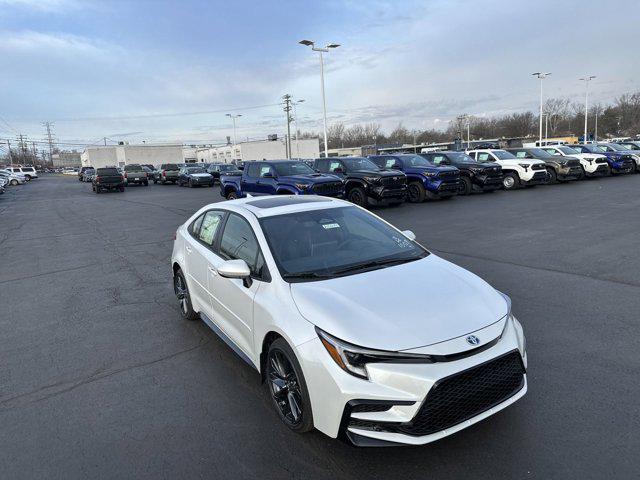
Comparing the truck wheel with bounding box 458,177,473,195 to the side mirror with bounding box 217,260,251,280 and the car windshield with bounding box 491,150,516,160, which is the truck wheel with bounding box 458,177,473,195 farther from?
the side mirror with bounding box 217,260,251,280

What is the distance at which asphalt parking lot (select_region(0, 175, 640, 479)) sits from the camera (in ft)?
9.34

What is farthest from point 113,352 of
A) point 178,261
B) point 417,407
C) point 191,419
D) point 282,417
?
point 417,407

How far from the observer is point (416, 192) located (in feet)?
58.4

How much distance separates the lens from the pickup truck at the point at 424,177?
1719 cm

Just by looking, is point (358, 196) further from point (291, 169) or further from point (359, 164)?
point (291, 169)

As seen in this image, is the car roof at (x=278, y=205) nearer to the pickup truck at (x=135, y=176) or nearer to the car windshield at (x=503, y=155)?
the car windshield at (x=503, y=155)

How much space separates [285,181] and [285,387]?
12.0 meters

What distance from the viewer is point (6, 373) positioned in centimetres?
430

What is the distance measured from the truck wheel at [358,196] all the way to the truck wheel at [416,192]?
269 centimetres

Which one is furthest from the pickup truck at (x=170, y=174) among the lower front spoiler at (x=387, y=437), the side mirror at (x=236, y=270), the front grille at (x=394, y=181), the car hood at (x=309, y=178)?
the lower front spoiler at (x=387, y=437)

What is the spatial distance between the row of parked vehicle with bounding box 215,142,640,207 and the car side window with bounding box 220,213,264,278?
9.88 m

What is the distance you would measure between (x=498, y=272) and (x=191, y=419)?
206 inches

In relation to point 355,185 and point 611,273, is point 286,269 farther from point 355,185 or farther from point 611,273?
point 355,185

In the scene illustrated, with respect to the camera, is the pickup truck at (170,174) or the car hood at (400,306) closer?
the car hood at (400,306)
